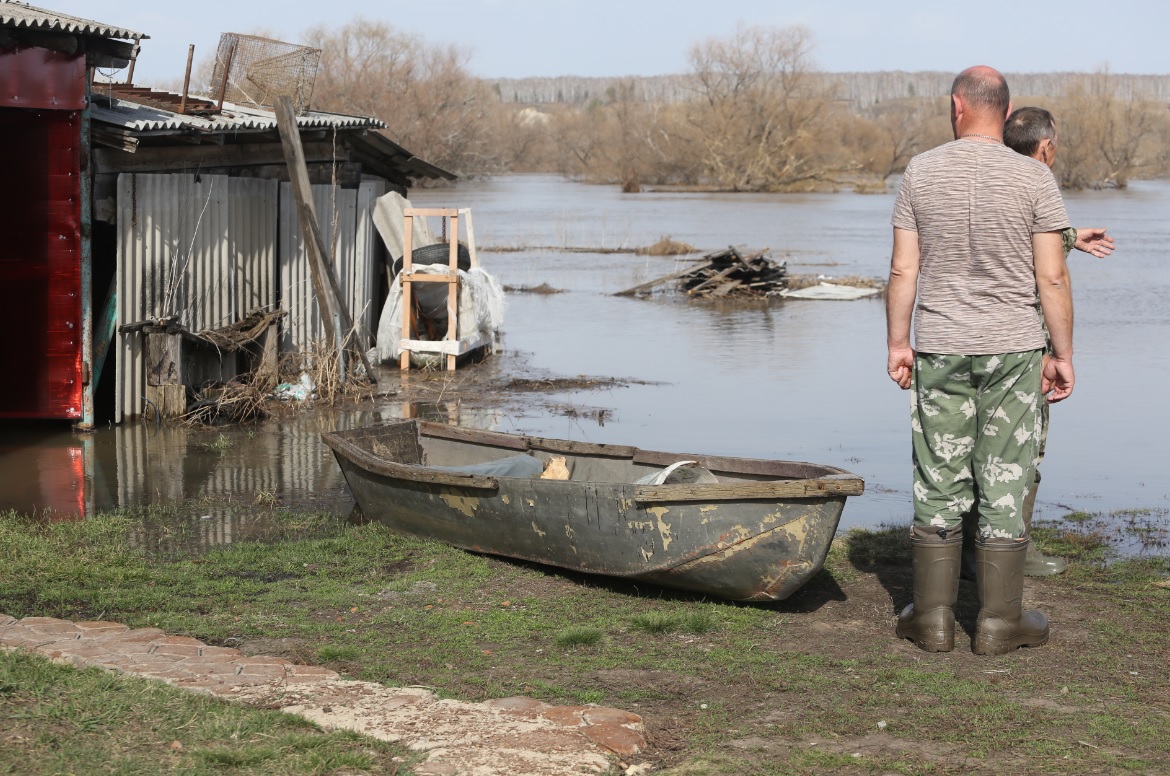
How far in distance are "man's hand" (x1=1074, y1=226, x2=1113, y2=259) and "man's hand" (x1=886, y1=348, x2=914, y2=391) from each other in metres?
1.12

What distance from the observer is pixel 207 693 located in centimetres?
507

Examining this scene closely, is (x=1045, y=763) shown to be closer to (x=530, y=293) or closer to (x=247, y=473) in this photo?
(x=247, y=473)

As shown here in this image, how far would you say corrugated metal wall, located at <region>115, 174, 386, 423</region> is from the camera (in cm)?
1190

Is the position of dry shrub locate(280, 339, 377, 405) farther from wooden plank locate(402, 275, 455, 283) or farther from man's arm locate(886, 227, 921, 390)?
man's arm locate(886, 227, 921, 390)

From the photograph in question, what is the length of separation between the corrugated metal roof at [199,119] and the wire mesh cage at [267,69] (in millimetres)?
231

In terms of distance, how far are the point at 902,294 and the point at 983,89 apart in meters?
0.96

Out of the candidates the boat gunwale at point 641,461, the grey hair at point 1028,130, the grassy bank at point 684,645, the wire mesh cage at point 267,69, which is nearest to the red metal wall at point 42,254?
the wire mesh cage at point 267,69

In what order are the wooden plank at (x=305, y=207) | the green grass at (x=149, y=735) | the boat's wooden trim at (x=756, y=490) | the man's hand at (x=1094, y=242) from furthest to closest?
the wooden plank at (x=305, y=207), the man's hand at (x=1094, y=242), the boat's wooden trim at (x=756, y=490), the green grass at (x=149, y=735)

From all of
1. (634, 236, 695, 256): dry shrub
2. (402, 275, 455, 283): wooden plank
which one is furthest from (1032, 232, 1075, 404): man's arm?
(634, 236, 695, 256): dry shrub

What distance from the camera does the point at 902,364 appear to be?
5867mm

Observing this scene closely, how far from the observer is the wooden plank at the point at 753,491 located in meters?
5.98

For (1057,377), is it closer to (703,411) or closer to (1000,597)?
(1000,597)

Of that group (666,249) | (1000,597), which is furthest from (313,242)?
(666,249)

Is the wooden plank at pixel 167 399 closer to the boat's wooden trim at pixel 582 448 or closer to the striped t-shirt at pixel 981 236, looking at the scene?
the boat's wooden trim at pixel 582 448
